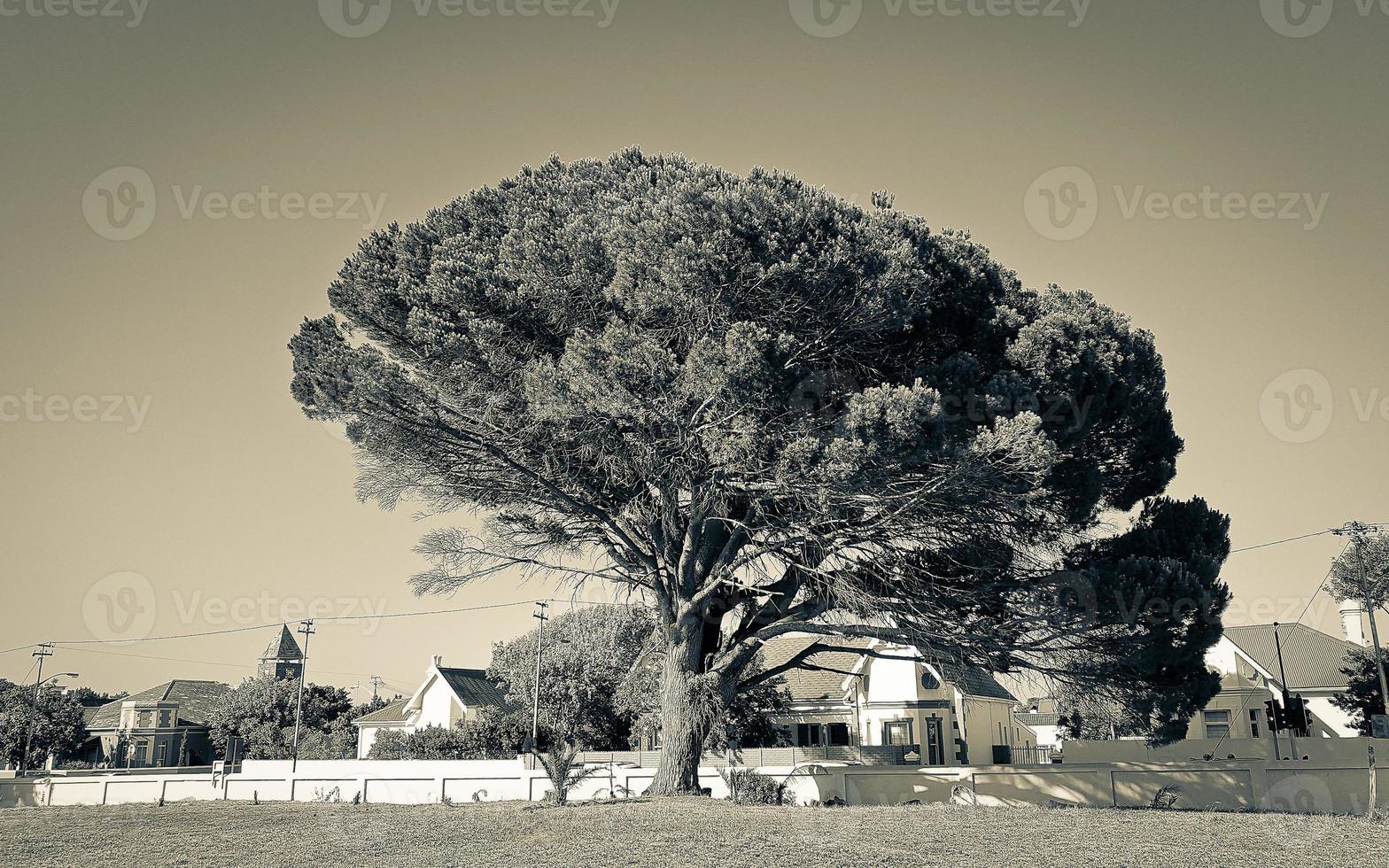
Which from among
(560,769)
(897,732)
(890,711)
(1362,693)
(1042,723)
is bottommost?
(1042,723)

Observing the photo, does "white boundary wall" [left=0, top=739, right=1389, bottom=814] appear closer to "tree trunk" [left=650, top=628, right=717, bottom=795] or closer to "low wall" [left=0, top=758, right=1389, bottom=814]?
"low wall" [left=0, top=758, right=1389, bottom=814]

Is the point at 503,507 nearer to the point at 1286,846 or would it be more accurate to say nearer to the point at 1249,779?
the point at 1286,846

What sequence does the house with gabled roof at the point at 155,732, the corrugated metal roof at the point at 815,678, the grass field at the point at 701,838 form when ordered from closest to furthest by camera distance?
the grass field at the point at 701,838
the corrugated metal roof at the point at 815,678
the house with gabled roof at the point at 155,732

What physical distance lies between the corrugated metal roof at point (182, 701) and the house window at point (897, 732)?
151ft

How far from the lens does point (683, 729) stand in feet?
52.2

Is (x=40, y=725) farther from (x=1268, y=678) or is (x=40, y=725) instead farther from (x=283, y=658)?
(x=1268, y=678)

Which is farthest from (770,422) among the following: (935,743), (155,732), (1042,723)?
(155,732)

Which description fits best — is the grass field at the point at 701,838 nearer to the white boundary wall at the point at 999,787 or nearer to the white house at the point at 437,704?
the white boundary wall at the point at 999,787

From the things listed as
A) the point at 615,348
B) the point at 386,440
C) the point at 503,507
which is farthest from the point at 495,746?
the point at 615,348

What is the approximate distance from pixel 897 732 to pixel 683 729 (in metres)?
24.4

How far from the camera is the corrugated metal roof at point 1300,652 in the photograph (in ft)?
134

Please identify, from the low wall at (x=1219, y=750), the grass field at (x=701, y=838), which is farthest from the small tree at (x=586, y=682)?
the grass field at (x=701, y=838)

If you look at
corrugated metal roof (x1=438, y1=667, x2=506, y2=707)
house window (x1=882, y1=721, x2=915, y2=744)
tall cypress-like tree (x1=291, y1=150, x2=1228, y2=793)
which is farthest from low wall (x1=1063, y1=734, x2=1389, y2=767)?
corrugated metal roof (x1=438, y1=667, x2=506, y2=707)

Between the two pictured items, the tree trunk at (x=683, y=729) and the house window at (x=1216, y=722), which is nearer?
the tree trunk at (x=683, y=729)
